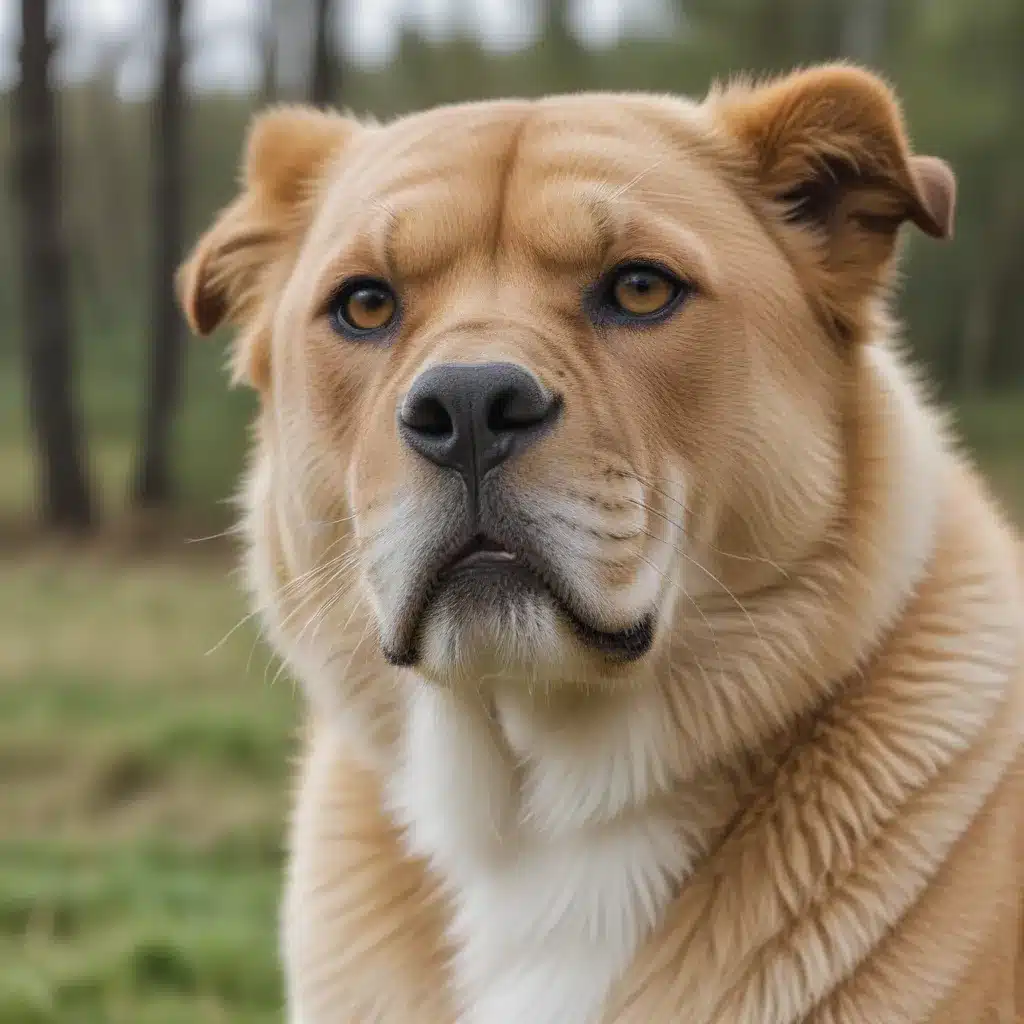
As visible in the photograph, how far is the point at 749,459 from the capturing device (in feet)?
8.04

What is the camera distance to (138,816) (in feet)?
17.8

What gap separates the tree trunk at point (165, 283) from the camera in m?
13.5

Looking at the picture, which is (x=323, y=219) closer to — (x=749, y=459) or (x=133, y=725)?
(x=749, y=459)

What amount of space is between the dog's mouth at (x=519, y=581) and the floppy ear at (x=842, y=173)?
834 millimetres

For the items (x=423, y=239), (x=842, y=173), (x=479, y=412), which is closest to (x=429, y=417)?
(x=479, y=412)

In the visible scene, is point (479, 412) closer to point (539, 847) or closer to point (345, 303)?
point (345, 303)

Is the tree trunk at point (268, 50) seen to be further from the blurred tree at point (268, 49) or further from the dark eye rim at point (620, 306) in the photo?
the dark eye rim at point (620, 306)

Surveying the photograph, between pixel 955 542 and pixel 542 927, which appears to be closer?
pixel 542 927

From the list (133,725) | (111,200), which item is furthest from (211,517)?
(111,200)

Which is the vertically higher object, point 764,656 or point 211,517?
point 764,656

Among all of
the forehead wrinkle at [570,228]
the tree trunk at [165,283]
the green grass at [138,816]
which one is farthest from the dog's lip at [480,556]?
the tree trunk at [165,283]

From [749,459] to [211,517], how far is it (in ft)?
37.0

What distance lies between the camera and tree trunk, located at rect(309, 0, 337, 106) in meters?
13.0

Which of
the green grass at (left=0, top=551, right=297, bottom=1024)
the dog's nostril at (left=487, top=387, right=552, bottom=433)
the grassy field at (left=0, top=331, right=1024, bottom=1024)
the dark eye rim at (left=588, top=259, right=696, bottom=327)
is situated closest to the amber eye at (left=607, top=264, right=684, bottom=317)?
the dark eye rim at (left=588, top=259, right=696, bottom=327)
